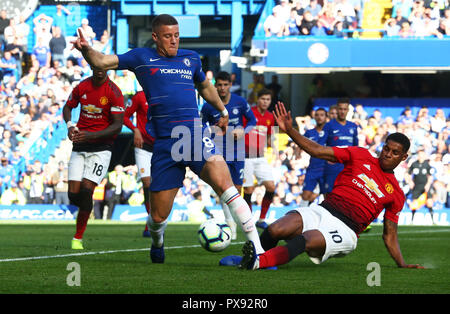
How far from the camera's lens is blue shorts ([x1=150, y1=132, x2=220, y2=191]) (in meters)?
8.63

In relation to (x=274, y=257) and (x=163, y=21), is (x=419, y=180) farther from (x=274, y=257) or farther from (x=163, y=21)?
(x=274, y=257)

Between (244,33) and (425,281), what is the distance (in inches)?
977

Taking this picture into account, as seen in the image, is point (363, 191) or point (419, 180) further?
point (419, 180)

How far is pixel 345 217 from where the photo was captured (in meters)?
8.55

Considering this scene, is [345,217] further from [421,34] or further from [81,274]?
[421,34]

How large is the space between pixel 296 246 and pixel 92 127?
483 centimetres

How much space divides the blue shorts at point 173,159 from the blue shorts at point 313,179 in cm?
884

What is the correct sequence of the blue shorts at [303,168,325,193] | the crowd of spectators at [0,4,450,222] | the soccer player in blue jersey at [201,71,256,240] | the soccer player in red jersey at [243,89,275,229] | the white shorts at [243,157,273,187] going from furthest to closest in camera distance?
the crowd of spectators at [0,4,450,222] → the blue shorts at [303,168,325,193] → the white shorts at [243,157,273,187] → the soccer player in red jersey at [243,89,275,229] → the soccer player in blue jersey at [201,71,256,240]

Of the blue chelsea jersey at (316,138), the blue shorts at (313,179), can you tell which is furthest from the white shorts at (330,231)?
the blue shorts at (313,179)

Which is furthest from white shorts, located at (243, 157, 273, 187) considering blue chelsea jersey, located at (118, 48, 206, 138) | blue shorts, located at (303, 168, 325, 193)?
blue chelsea jersey, located at (118, 48, 206, 138)

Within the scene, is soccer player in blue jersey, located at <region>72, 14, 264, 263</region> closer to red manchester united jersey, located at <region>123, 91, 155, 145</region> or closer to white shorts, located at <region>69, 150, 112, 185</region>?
white shorts, located at <region>69, 150, 112, 185</region>

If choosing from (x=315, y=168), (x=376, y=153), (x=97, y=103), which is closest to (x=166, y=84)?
(x=97, y=103)

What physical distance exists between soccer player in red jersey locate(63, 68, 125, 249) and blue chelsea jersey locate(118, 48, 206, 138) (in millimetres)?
2941

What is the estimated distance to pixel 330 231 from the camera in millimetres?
8297
